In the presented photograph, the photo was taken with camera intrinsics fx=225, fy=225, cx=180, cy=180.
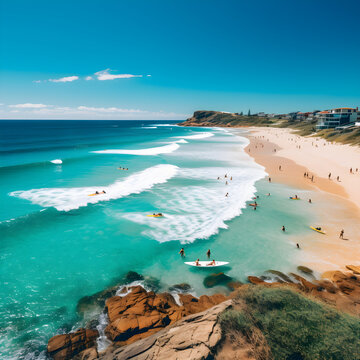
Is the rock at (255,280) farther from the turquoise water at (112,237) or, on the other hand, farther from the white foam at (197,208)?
the white foam at (197,208)

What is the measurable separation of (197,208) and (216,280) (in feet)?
38.2


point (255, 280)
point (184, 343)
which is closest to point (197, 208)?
point (255, 280)

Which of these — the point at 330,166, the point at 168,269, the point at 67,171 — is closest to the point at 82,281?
the point at 168,269

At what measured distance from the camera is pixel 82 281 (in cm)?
1477

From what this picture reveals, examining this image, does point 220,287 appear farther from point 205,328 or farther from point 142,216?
point 142,216

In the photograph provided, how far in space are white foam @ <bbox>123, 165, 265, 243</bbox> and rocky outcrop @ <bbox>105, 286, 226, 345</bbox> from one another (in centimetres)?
703

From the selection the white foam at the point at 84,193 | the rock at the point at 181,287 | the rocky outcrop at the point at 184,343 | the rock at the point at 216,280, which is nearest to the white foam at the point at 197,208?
the white foam at the point at 84,193

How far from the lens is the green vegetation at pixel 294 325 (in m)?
7.45

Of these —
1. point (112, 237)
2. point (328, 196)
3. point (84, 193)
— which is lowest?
point (112, 237)

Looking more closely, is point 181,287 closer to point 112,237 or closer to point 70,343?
point 70,343

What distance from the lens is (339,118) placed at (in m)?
101

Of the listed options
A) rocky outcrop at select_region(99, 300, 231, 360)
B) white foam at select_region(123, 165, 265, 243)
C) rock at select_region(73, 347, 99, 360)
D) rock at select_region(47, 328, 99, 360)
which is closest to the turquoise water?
white foam at select_region(123, 165, 265, 243)

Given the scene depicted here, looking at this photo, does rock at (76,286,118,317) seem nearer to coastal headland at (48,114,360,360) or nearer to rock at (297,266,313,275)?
coastal headland at (48,114,360,360)

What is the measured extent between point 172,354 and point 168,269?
9026 millimetres
